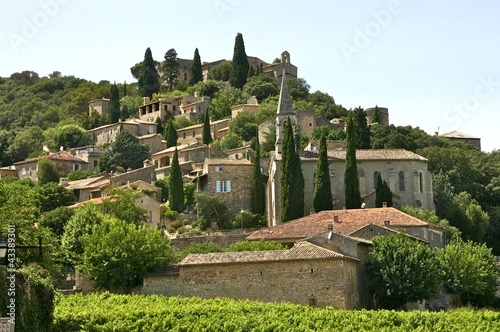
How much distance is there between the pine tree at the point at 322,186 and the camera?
72000 mm

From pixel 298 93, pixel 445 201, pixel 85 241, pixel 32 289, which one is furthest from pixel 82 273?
pixel 298 93

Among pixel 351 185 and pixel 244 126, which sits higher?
pixel 244 126

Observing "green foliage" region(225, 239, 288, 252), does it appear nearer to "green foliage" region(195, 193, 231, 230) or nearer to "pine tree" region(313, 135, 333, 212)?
"pine tree" region(313, 135, 333, 212)

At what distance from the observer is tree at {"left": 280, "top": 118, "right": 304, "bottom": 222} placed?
70.8 metres

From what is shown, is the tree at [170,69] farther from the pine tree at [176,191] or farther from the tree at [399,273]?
the tree at [399,273]

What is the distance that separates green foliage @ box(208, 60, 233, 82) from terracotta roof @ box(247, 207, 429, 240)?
70924 mm

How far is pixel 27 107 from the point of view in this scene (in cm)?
14950

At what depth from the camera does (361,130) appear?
8856 centimetres

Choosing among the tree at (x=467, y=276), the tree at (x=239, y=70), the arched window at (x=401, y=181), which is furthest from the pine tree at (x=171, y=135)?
the tree at (x=467, y=276)

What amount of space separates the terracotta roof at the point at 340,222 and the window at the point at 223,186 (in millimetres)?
12872

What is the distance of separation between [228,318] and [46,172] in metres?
57.2

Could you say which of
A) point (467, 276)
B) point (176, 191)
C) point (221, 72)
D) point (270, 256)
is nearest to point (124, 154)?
point (176, 191)

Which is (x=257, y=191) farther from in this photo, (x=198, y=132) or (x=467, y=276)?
(x=198, y=132)

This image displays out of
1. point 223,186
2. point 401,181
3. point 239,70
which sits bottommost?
point 401,181
